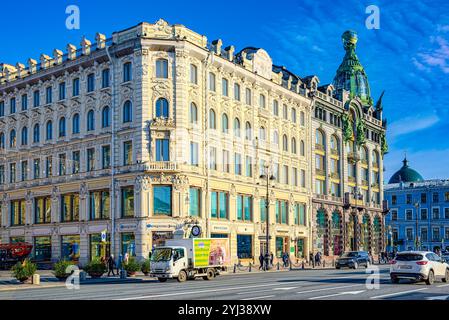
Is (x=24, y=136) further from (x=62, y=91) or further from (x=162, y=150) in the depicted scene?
(x=162, y=150)

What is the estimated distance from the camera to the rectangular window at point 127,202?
5344 cm

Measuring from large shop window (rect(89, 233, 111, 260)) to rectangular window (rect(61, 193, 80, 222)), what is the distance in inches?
130

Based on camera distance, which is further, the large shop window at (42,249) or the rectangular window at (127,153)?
the large shop window at (42,249)

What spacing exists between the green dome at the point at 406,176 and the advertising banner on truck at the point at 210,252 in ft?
330

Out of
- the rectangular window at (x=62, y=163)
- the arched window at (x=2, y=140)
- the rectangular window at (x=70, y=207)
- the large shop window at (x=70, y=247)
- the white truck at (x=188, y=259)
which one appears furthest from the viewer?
the arched window at (x=2, y=140)

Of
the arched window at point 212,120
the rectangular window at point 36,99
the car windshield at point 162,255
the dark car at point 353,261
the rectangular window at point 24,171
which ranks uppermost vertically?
the rectangular window at point 36,99

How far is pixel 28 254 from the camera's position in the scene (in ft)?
183

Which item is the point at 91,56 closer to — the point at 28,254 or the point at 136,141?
the point at 136,141

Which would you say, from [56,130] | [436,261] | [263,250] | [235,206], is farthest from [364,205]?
[436,261]

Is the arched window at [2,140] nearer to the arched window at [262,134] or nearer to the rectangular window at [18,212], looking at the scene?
the rectangular window at [18,212]

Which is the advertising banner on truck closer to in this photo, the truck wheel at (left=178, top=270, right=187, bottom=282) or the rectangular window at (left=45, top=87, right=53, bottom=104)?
the truck wheel at (left=178, top=270, right=187, bottom=282)

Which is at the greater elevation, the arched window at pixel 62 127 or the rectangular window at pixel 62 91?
the rectangular window at pixel 62 91

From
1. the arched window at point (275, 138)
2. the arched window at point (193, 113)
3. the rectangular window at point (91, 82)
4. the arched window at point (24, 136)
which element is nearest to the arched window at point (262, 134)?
the arched window at point (275, 138)

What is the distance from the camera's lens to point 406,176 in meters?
137
